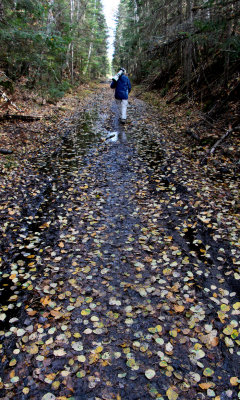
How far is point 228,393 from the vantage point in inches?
100

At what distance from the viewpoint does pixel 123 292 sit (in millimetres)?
3701

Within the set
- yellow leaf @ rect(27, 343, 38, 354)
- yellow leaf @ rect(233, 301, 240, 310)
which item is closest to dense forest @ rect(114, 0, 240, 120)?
yellow leaf @ rect(233, 301, 240, 310)

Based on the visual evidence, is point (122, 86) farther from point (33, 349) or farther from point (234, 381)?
point (234, 381)

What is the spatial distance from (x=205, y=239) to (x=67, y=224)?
275cm

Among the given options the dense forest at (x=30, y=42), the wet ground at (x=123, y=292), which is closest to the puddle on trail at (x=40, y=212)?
the wet ground at (x=123, y=292)

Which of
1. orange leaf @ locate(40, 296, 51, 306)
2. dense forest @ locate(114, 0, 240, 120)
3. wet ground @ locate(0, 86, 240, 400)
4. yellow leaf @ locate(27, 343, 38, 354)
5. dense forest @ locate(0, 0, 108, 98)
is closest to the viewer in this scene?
wet ground @ locate(0, 86, 240, 400)

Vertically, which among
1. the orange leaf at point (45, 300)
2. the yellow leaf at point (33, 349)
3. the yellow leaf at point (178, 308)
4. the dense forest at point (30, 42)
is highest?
the dense forest at point (30, 42)

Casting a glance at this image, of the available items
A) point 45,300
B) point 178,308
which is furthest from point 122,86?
point 178,308

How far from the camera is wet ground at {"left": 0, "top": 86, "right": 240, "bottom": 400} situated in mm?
2691

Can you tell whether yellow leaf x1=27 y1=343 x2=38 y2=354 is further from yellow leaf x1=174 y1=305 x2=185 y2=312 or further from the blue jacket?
the blue jacket

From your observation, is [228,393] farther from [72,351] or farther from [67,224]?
[67,224]

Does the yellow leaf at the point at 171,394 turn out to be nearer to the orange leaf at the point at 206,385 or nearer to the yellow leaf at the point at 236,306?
the orange leaf at the point at 206,385

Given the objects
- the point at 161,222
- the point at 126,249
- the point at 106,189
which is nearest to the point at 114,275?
the point at 126,249

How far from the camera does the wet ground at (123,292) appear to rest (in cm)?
269
